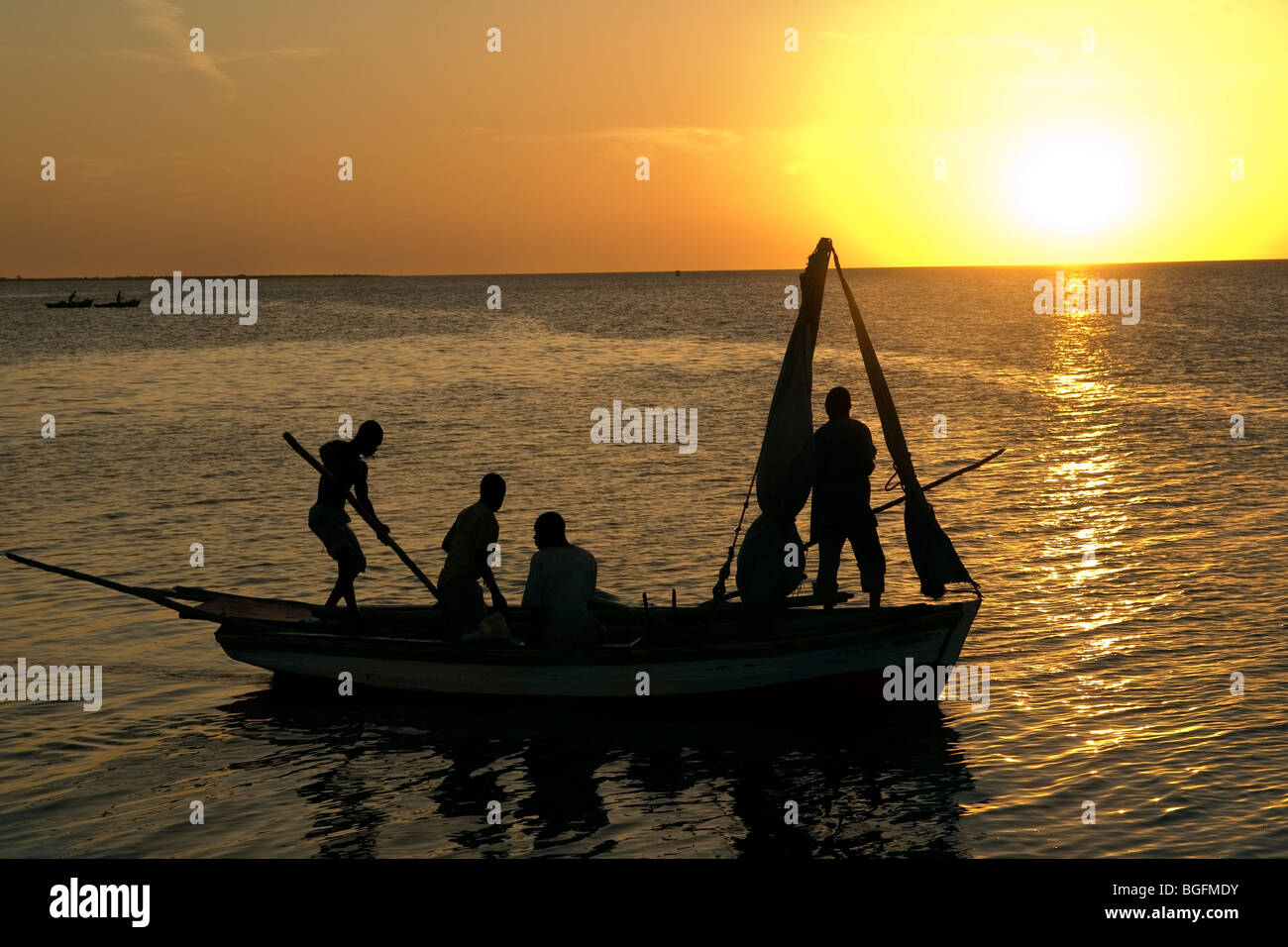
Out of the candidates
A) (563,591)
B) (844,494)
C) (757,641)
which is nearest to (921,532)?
(844,494)

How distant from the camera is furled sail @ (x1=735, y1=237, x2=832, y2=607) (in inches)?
502

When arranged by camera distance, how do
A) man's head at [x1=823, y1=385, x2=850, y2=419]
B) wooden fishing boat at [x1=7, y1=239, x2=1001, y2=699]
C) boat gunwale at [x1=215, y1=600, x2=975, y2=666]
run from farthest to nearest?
man's head at [x1=823, y1=385, x2=850, y2=419] → wooden fishing boat at [x1=7, y1=239, x2=1001, y2=699] → boat gunwale at [x1=215, y1=600, x2=975, y2=666]

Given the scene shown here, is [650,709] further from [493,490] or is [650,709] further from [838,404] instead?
[838,404]

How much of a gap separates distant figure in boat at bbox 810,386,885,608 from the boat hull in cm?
61

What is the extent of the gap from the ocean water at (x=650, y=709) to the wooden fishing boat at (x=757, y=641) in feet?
1.31

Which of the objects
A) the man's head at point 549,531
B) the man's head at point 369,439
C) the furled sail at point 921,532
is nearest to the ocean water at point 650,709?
the furled sail at point 921,532

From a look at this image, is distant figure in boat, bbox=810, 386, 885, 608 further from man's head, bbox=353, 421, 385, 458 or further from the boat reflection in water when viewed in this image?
man's head, bbox=353, 421, 385, 458

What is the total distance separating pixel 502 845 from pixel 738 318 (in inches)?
4535

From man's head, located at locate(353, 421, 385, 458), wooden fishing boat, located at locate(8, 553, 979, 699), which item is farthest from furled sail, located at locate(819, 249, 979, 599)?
man's head, located at locate(353, 421, 385, 458)

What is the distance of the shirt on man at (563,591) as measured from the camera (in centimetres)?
1221

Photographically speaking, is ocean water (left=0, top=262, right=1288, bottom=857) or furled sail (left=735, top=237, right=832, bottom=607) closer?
ocean water (left=0, top=262, right=1288, bottom=857)

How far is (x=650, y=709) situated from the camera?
→ 13031 mm
